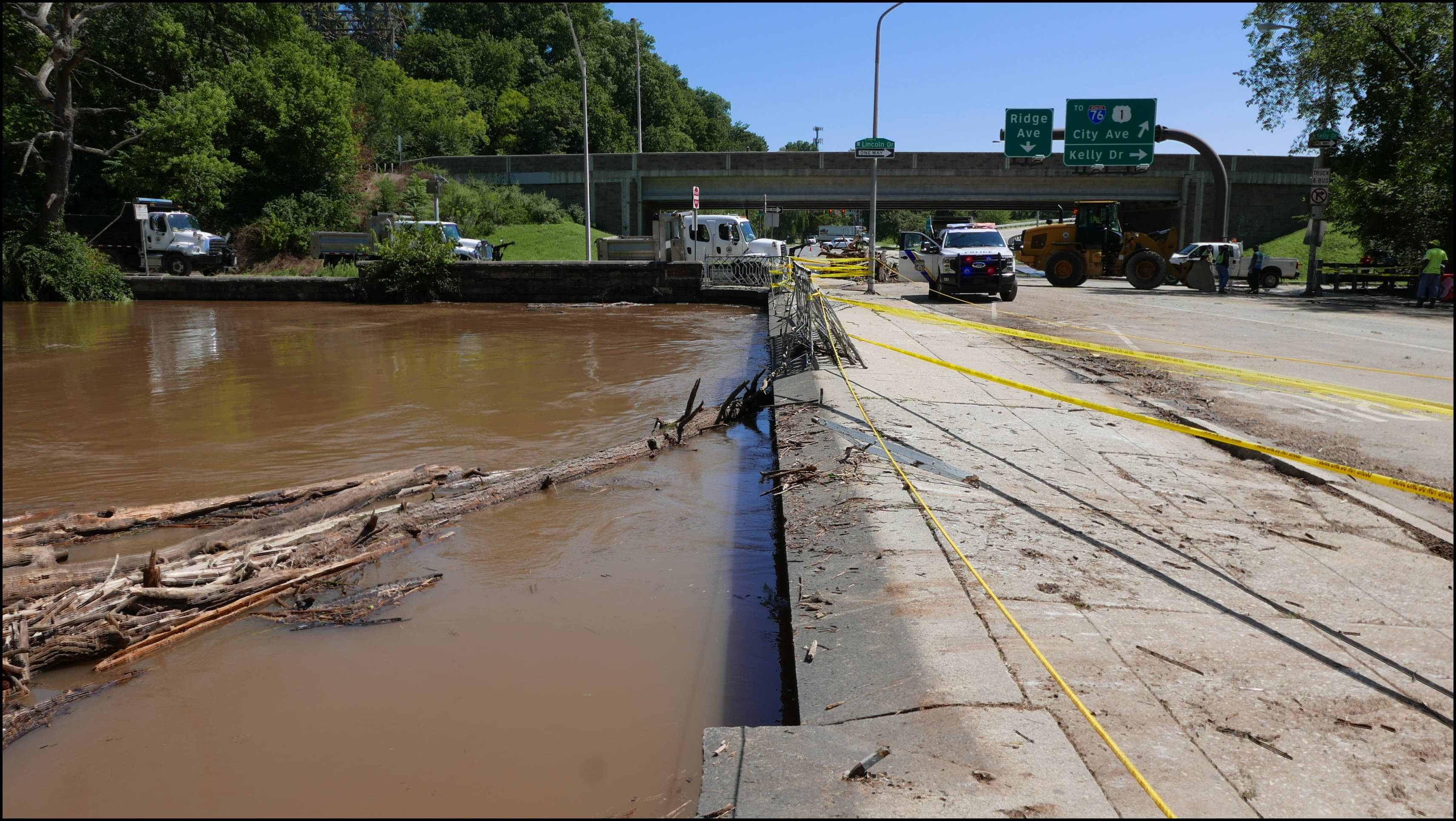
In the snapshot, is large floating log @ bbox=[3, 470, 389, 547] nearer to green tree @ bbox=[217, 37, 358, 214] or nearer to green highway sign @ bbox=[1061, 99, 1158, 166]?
green highway sign @ bbox=[1061, 99, 1158, 166]

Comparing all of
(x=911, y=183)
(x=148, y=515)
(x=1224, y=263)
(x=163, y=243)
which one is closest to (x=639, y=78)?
(x=911, y=183)

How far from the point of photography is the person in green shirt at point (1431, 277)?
72.6 ft

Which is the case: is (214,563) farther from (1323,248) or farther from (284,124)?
(1323,248)

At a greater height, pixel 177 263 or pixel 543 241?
pixel 543 241

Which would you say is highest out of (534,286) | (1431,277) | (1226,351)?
(1431,277)

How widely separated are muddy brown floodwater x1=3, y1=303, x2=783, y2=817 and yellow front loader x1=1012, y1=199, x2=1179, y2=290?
2262cm

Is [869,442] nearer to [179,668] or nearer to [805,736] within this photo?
[805,736]

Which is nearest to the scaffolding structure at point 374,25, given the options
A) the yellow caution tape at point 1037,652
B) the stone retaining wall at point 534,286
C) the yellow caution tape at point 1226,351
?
the stone retaining wall at point 534,286

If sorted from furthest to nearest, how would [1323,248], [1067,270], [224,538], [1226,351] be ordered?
1. [1323,248]
2. [1067,270]
3. [1226,351]
4. [224,538]

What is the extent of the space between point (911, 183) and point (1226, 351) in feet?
124

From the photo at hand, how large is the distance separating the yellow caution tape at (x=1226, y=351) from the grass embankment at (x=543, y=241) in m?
26.1

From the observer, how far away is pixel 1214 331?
53.8 ft

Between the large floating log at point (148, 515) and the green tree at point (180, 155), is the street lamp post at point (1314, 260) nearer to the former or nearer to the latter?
the large floating log at point (148, 515)

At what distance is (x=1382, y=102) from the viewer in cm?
2917
